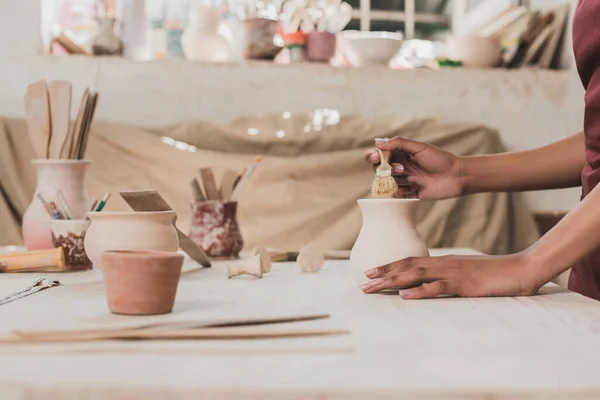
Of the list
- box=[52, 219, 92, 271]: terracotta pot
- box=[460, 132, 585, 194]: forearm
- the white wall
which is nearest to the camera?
box=[52, 219, 92, 271]: terracotta pot

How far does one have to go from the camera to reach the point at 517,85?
2.86 m

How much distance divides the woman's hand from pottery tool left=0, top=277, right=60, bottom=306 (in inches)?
16.4

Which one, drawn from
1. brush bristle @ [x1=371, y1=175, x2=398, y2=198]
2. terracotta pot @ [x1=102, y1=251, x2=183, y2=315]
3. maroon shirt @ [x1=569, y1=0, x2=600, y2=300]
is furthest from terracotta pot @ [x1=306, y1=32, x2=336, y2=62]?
terracotta pot @ [x1=102, y1=251, x2=183, y2=315]

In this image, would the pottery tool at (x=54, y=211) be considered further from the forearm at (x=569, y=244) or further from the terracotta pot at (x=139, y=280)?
the forearm at (x=569, y=244)

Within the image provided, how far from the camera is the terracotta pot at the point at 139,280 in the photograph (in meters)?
0.67

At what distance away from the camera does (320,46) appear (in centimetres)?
288

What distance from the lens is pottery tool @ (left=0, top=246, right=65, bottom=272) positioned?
1.14m

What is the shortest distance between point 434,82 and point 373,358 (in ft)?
8.05

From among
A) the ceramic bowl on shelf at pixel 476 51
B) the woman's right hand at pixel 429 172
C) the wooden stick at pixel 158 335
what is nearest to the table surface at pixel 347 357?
the wooden stick at pixel 158 335

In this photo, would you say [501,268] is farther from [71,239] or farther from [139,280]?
[71,239]

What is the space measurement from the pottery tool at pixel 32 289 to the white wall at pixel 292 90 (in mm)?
1863

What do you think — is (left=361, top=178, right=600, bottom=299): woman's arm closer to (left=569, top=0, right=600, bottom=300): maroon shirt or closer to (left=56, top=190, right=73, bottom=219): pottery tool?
(left=569, top=0, right=600, bottom=300): maroon shirt

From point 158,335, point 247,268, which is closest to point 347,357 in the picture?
point 158,335

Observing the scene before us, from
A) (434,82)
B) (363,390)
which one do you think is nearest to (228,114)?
(434,82)
